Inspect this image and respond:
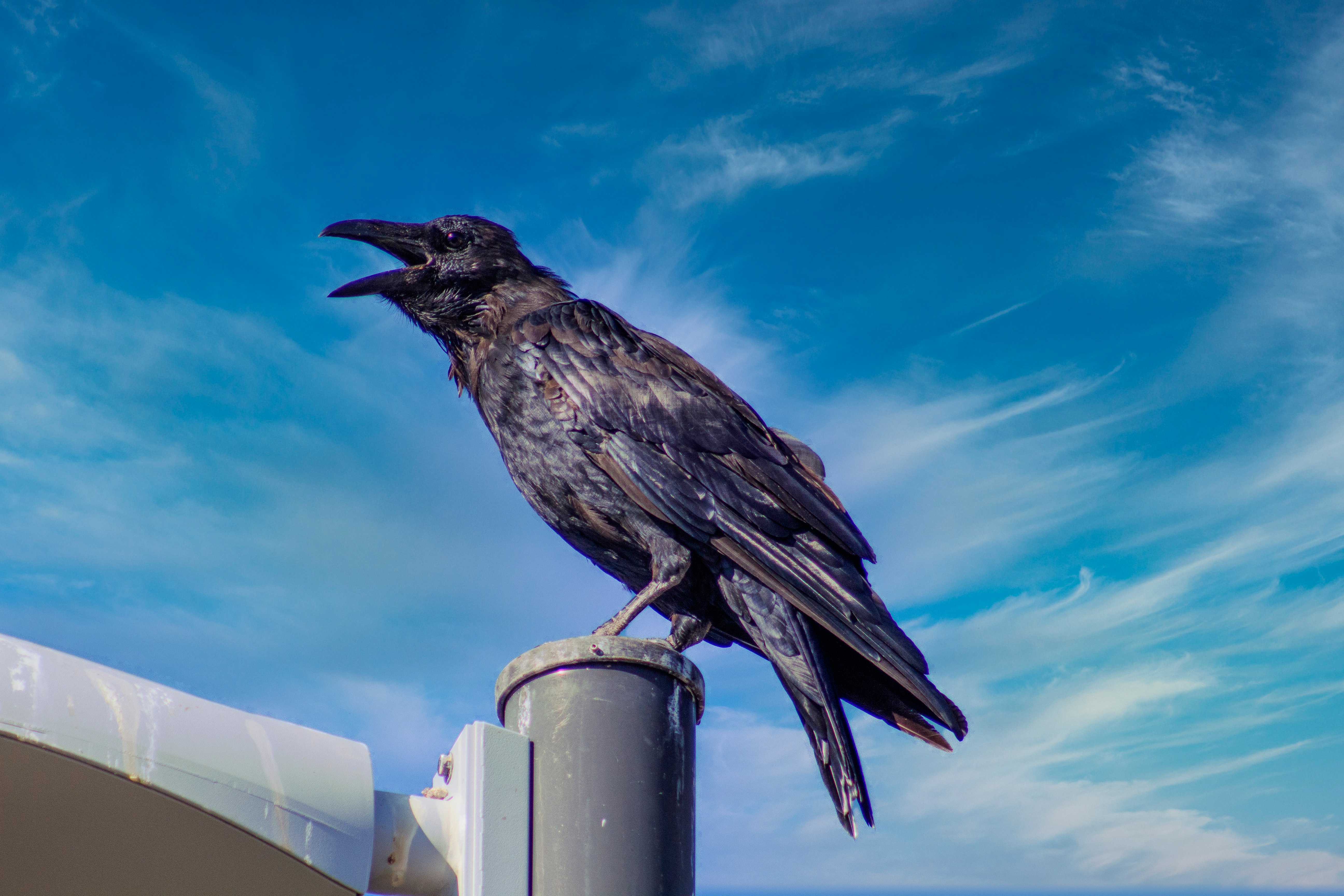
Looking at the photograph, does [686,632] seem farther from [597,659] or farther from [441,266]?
[441,266]

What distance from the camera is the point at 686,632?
3.96 metres

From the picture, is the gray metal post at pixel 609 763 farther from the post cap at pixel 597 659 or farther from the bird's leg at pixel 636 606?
the bird's leg at pixel 636 606

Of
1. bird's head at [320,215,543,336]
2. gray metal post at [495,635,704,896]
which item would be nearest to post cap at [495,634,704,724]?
gray metal post at [495,635,704,896]

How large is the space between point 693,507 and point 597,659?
1162 mm

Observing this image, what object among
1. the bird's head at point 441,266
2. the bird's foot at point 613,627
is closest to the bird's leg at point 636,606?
the bird's foot at point 613,627

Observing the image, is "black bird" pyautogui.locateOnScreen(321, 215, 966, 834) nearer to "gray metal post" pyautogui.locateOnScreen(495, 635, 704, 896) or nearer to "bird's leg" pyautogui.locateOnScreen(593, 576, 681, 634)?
"bird's leg" pyautogui.locateOnScreen(593, 576, 681, 634)

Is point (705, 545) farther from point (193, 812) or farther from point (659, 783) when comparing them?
point (193, 812)

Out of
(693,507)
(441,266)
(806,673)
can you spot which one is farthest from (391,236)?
(806,673)

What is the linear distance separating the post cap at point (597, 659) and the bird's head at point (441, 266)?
213 centimetres

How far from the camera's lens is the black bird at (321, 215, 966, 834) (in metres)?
3.76

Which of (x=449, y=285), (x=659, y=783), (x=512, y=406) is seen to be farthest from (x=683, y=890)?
(x=449, y=285)

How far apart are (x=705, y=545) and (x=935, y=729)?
105 cm

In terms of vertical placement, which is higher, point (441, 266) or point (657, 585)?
point (441, 266)

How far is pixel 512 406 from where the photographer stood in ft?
14.0
